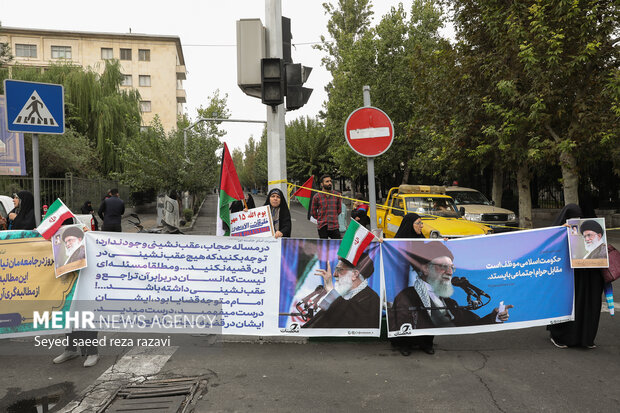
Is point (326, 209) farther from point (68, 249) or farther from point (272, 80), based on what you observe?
point (68, 249)

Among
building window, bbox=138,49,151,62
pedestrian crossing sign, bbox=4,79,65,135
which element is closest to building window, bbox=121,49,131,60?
→ building window, bbox=138,49,151,62

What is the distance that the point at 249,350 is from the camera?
17.3 feet

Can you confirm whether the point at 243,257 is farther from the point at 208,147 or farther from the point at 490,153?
the point at 208,147

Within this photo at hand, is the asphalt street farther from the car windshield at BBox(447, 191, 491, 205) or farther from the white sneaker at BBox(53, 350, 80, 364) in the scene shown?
the car windshield at BBox(447, 191, 491, 205)

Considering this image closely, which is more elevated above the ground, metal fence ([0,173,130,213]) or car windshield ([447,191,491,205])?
metal fence ([0,173,130,213])

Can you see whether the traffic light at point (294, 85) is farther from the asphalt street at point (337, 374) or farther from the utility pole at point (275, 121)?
the asphalt street at point (337, 374)

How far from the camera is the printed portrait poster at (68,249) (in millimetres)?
5094

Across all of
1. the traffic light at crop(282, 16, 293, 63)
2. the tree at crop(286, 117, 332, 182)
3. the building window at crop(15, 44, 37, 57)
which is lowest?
the traffic light at crop(282, 16, 293, 63)

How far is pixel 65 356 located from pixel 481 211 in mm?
13769

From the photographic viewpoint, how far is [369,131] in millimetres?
5828

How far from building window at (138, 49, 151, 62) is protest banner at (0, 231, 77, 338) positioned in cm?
5810

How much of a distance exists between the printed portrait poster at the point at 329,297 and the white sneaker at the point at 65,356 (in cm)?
222

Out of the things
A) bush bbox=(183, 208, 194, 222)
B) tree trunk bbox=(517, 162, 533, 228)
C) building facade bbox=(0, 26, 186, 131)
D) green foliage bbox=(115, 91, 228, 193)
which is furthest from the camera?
building facade bbox=(0, 26, 186, 131)

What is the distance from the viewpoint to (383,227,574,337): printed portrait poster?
5.20 m
